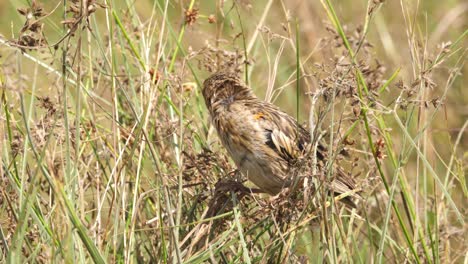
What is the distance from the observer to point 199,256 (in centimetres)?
336

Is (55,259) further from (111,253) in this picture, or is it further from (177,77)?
(177,77)

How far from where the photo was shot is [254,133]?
4.25 m

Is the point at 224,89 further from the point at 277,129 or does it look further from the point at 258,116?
the point at 277,129

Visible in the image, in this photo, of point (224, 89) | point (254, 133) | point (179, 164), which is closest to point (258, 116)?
point (254, 133)

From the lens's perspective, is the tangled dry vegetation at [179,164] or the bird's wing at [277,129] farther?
the bird's wing at [277,129]

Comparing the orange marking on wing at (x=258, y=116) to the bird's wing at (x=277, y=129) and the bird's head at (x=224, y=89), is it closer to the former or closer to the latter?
the bird's wing at (x=277, y=129)

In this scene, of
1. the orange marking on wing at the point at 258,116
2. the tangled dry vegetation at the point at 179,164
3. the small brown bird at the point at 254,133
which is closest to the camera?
the tangled dry vegetation at the point at 179,164

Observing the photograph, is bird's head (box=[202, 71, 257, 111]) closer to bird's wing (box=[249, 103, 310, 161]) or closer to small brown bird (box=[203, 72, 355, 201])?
small brown bird (box=[203, 72, 355, 201])

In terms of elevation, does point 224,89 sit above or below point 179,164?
above

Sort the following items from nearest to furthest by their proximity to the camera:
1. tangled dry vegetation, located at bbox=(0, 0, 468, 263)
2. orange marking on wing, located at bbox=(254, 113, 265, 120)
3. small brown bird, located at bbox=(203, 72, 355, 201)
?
tangled dry vegetation, located at bbox=(0, 0, 468, 263) → small brown bird, located at bbox=(203, 72, 355, 201) → orange marking on wing, located at bbox=(254, 113, 265, 120)

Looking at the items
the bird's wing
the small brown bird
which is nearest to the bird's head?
the small brown bird

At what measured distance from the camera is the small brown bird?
13.7 ft

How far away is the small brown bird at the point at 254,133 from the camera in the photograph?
4164 mm

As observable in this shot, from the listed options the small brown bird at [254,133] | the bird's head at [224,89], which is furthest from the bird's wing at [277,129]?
the bird's head at [224,89]
